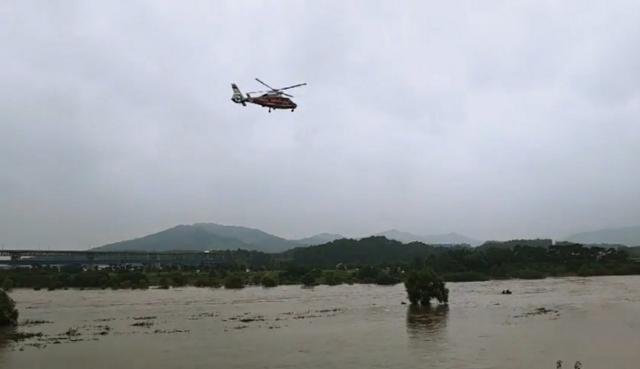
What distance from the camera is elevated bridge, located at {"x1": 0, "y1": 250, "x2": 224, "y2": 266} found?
120000 millimetres

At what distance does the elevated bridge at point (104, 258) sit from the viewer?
120000 millimetres

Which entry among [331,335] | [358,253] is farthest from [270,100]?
[358,253]

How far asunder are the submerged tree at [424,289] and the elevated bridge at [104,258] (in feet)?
290

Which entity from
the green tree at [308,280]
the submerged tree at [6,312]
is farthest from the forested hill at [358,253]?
the submerged tree at [6,312]

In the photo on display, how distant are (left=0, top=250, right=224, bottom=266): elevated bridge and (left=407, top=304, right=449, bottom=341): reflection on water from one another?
91345mm

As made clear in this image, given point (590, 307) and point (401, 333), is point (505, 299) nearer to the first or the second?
point (590, 307)

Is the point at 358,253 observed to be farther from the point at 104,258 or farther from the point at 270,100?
the point at 270,100

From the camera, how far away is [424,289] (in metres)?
43.6

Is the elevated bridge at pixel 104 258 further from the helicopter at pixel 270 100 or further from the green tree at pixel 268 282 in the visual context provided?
the helicopter at pixel 270 100

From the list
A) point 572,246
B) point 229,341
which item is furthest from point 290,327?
point 572,246

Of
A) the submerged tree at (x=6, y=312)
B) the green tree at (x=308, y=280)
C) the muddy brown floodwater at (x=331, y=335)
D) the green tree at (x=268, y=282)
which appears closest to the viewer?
the muddy brown floodwater at (x=331, y=335)

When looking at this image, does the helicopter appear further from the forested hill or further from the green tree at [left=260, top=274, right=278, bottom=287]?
the forested hill

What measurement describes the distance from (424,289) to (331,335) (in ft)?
51.6

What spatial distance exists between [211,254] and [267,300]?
86636 mm
